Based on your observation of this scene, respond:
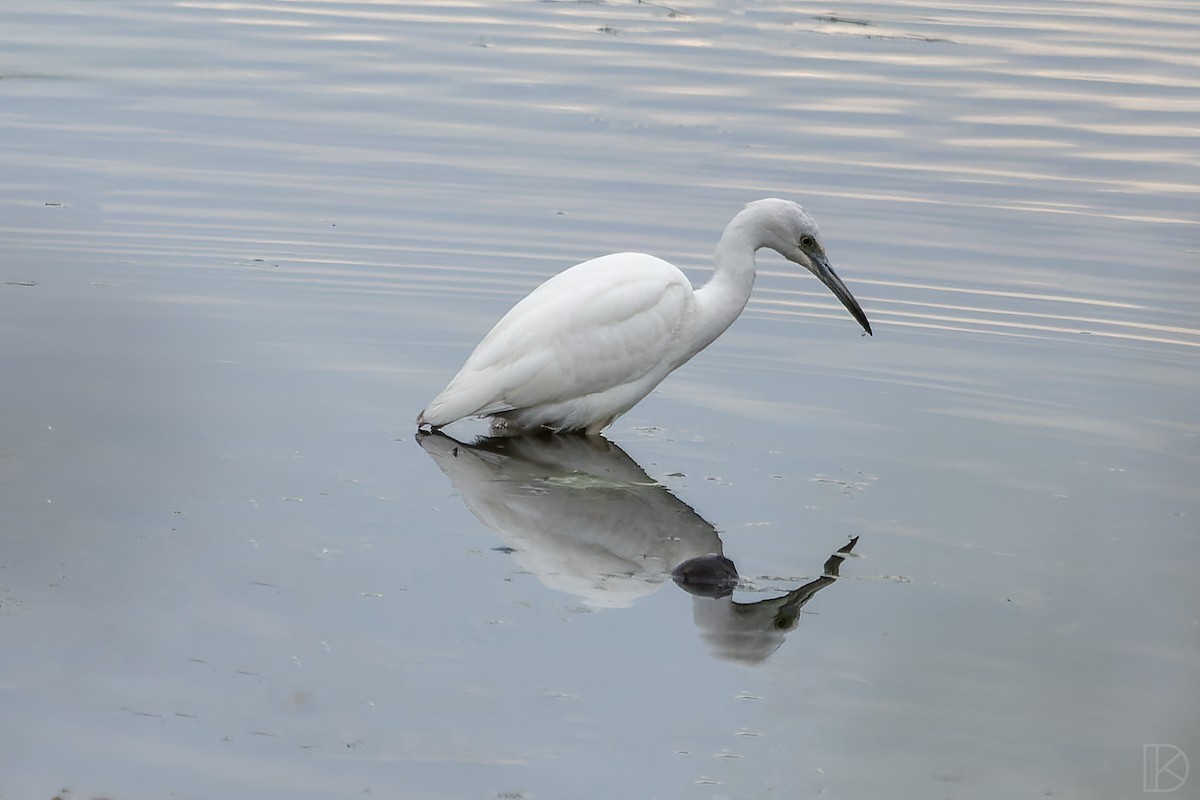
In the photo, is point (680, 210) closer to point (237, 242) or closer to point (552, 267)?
point (552, 267)

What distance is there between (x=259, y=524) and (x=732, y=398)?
2.65 meters

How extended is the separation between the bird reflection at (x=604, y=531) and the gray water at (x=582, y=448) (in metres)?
0.02

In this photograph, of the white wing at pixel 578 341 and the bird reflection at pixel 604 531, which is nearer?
the bird reflection at pixel 604 531

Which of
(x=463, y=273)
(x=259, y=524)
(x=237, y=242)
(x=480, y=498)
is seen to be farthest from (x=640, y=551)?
(x=237, y=242)

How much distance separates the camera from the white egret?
745 cm

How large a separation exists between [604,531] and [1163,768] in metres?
2.33

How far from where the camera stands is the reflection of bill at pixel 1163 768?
4.64 meters

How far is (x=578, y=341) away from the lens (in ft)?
24.9

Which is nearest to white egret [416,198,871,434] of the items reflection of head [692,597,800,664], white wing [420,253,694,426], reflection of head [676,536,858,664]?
white wing [420,253,694,426]

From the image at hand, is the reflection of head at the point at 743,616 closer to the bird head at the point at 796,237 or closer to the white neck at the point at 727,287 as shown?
the white neck at the point at 727,287

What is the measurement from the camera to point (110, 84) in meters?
13.9

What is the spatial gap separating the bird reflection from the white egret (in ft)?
0.55

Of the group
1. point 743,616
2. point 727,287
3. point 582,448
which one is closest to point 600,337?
point 582,448

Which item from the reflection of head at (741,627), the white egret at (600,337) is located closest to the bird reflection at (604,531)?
the reflection of head at (741,627)
